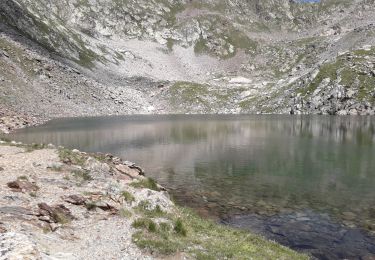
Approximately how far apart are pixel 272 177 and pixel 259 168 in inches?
222

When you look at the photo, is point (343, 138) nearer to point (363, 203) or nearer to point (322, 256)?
point (363, 203)

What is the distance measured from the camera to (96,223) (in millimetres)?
22203

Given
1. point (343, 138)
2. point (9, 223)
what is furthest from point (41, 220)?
point (343, 138)

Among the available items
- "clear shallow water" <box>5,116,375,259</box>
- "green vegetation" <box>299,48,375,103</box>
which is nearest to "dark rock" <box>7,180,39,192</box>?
"clear shallow water" <box>5,116,375,259</box>

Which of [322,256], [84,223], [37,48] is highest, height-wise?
[37,48]

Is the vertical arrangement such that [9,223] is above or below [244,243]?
above

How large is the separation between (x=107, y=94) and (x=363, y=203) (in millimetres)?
173185

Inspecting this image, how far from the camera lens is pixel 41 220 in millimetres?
20141

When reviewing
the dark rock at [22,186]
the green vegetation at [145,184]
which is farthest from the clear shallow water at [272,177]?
the dark rock at [22,186]

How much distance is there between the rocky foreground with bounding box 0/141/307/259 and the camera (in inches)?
700

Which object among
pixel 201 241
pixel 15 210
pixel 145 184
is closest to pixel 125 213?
pixel 201 241

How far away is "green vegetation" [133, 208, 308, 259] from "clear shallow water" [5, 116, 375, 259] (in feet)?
11.2

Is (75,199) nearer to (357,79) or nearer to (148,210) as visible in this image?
(148,210)

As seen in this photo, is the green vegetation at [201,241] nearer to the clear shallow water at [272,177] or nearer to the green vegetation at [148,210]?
the green vegetation at [148,210]
